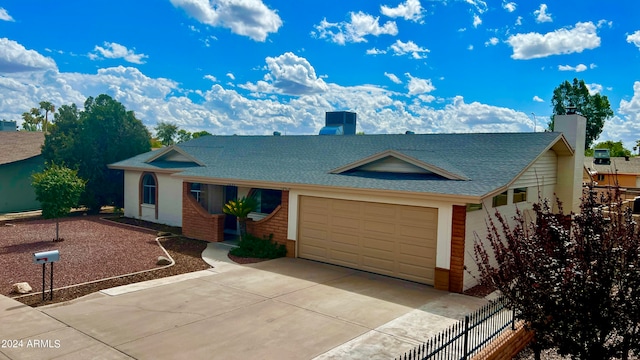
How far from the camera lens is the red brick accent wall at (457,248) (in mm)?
11023

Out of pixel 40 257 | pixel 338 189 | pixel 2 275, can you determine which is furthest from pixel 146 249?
pixel 338 189

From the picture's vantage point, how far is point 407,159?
45.1 ft

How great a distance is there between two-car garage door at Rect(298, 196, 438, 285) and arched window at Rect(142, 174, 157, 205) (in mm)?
10779

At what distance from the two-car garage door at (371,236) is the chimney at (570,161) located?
7788 mm

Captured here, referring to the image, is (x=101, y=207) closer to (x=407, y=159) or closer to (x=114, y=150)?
(x=114, y=150)

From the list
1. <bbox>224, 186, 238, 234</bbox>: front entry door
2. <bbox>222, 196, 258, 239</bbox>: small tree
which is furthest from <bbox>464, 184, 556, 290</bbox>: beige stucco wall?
<bbox>224, 186, 238, 234</bbox>: front entry door

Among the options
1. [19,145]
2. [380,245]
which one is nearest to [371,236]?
[380,245]

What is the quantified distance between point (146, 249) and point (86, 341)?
8.13m

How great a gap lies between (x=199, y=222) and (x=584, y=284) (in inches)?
587

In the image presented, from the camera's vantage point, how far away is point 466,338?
21.5ft

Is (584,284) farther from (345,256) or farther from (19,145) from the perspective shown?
(19,145)

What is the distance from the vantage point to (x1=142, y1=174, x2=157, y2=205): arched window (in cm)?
2212

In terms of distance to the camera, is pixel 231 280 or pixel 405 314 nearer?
pixel 405 314

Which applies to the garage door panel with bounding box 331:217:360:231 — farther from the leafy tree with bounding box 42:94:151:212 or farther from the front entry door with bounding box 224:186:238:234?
the leafy tree with bounding box 42:94:151:212
